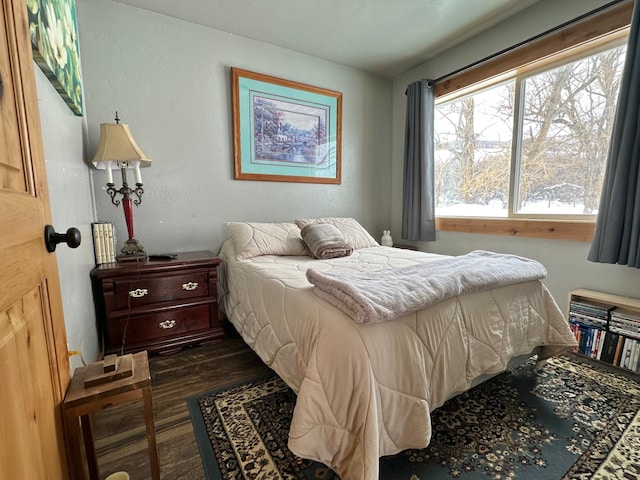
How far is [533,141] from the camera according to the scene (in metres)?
2.34

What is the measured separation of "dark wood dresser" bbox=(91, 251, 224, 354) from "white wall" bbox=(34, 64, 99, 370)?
11 cm

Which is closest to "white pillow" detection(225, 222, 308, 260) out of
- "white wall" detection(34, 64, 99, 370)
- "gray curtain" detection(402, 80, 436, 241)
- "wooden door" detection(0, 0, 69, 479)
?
"white wall" detection(34, 64, 99, 370)

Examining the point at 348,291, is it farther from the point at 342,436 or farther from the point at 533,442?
the point at 533,442

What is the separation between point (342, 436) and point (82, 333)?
4.22 feet

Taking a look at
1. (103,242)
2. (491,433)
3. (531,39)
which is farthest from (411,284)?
(531,39)

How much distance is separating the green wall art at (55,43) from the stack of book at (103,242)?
0.71 meters

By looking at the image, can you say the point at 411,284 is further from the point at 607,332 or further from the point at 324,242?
the point at 607,332

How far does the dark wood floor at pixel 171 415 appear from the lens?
44.4 inches

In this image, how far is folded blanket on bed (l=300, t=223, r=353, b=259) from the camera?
2.13 meters

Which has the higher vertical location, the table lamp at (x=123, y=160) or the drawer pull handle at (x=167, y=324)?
the table lamp at (x=123, y=160)

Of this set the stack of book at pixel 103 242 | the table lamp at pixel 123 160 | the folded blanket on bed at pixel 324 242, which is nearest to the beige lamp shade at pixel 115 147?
the table lamp at pixel 123 160

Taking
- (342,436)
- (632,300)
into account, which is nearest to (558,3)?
(632,300)

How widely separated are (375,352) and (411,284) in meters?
0.34

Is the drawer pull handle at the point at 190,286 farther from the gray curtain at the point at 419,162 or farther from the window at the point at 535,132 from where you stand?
the window at the point at 535,132
